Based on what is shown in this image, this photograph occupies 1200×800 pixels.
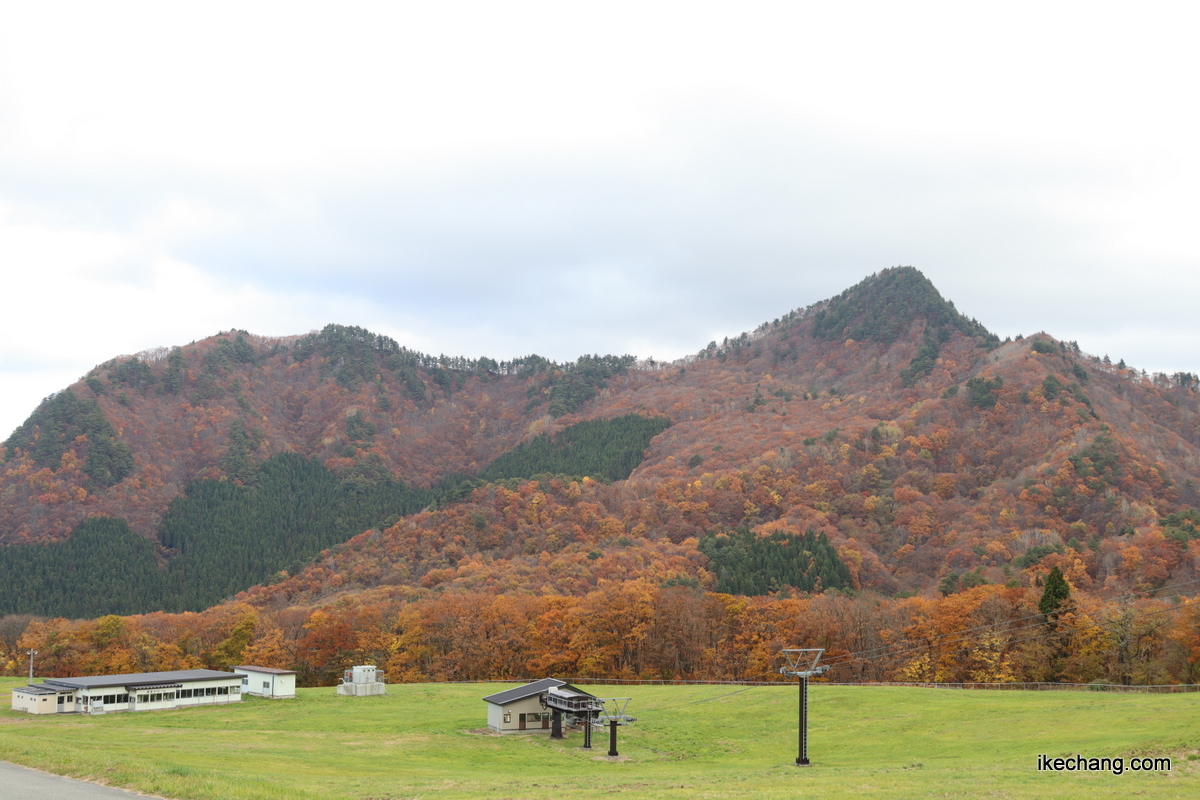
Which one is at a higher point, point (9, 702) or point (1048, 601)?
point (1048, 601)

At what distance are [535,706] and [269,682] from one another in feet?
90.6

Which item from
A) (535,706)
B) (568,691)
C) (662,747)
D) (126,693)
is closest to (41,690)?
(126,693)

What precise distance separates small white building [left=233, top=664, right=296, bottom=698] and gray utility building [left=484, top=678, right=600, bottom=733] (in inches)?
928

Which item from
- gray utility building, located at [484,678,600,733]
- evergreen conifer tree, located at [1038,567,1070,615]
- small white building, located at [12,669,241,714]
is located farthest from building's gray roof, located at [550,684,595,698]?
evergreen conifer tree, located at [1038,567,1070,615]

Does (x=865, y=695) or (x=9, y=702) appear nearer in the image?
(x=865, y=695)

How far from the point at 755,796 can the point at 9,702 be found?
→ 64779mm

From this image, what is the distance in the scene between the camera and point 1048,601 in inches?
2997

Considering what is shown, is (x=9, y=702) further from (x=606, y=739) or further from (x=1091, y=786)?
(x=1091, y=786)

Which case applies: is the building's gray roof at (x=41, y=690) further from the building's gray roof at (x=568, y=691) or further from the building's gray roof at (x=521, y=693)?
the building's gray roof at (x=568, y=691)

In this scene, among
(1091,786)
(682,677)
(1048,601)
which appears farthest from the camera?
(682,677)

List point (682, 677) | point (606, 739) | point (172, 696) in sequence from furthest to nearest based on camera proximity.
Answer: point (682, 677) < point (172, 696) < point (606, 739)

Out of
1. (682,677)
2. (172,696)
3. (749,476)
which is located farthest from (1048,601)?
(749,476)

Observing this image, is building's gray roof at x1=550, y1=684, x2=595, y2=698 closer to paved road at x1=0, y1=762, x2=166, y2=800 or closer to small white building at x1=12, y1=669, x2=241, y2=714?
small white building at x1=12, y1=669, x2=241, y2=714

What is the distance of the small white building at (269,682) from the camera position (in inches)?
2869
